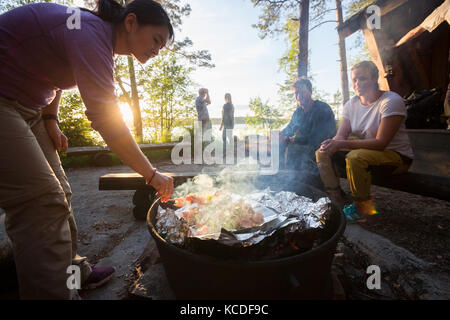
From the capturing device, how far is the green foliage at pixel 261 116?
10.3 m

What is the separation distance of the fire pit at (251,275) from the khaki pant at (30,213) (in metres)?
0.54

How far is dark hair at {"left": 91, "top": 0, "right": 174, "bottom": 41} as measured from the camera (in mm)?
1306

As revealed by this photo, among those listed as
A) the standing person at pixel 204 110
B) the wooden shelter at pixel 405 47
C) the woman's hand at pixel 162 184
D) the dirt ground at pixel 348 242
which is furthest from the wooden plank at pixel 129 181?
the standing person at pixel 204 110

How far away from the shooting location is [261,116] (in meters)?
10.4

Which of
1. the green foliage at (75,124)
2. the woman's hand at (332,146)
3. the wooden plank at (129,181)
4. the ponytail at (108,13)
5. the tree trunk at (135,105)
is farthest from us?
the tree trunk at (135,105)

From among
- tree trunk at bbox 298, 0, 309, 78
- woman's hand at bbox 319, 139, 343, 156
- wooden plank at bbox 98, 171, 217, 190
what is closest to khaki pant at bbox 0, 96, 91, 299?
wooden plank at bbox 98, 171, 217, 190

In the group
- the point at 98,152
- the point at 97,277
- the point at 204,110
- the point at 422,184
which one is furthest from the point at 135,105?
the point at 422,184

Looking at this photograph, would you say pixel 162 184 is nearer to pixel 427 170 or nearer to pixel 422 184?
pixel 422 184

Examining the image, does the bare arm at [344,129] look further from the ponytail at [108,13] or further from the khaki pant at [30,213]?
the khaki pant at [30,213]

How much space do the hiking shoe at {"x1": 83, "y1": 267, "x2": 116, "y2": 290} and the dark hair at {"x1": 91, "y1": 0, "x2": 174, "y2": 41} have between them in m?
1.93

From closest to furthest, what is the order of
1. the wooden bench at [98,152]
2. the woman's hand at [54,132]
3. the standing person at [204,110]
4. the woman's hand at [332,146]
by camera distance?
the woman's hand at [54,132] < the woman's hand at [332,146] < the wooden bench at [98,152] < the standing person at [204,110]

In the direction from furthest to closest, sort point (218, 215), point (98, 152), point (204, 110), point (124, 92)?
point (124, 92) → point (204, 110) → point (98, 152) → point (218, 215)

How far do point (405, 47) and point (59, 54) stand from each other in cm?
764
